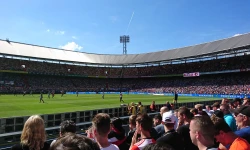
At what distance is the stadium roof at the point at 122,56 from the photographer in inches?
2097

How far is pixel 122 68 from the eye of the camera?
85.8m

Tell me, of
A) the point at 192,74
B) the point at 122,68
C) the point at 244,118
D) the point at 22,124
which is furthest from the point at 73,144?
the point at 122,68

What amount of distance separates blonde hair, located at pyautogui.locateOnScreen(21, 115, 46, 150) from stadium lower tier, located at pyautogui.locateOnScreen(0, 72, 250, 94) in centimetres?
4709

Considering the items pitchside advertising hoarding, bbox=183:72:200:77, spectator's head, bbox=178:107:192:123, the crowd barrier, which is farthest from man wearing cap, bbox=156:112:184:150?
pitchside advertising hoarding, bbox=183:72:200:77

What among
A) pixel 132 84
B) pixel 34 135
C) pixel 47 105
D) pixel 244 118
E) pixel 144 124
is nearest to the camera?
pixel 34 135

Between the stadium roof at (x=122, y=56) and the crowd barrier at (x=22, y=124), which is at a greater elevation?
the stadium roof at (x=122, y=56)

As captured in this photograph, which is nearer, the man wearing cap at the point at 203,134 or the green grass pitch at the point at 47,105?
the man wearing cap at the point at 203,134

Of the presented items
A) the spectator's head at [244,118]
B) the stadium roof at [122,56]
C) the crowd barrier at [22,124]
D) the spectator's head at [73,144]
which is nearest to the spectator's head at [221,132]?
the spectator's head at [244,118]

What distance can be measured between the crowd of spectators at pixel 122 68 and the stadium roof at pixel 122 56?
8.99ft

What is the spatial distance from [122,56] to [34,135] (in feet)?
275

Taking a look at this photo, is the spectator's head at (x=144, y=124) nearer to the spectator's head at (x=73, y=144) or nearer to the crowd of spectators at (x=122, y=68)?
the spectator's head at (x=73, y=144)

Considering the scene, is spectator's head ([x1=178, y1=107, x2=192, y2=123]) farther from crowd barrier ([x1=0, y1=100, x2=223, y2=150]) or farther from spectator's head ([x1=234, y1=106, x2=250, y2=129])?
crowd barrier ([x1=0, y1=100, x2=223, y2=150])

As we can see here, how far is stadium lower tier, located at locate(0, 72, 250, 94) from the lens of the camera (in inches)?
2133

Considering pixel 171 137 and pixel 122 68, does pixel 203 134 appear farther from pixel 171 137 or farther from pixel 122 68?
pixel 122 68
